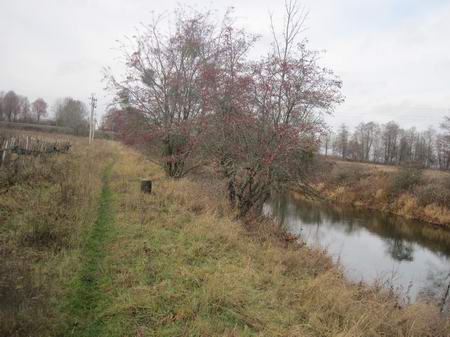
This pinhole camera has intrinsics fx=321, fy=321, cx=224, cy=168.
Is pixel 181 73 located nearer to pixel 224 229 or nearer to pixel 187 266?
pixel 224 229

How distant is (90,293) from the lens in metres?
4.12

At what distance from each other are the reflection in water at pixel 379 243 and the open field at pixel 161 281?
293 cm

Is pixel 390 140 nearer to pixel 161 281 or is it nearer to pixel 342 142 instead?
pixel 342 142

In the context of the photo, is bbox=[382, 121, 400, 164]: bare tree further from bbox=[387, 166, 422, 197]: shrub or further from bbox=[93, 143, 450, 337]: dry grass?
bbox=[93, 143, 450, 337]: dry grass

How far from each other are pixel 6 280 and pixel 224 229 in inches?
163

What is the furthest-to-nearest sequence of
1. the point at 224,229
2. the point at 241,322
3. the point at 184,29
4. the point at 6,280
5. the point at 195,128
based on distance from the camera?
the point at 184,29 < the point at 195,128 < the point at 224,229 < the point at 241,322 < the point at 6,280

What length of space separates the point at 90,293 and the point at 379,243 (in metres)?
14.0

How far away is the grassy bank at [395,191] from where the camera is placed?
22.1 metres

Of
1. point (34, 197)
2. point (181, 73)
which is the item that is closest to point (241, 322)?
point (34, 197)

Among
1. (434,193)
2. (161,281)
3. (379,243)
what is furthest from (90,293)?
(434,193)

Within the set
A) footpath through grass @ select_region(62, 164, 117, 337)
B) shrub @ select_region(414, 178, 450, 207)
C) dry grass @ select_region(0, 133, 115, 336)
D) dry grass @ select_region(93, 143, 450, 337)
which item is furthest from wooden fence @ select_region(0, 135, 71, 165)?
shrub @ select_region(414, 178, 450, 207)

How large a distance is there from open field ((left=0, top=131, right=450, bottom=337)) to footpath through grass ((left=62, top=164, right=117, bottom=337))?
0.01 m

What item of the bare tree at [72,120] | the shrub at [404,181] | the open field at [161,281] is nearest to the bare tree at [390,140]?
the shrub at [404,181]

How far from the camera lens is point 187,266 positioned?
5086 mm
